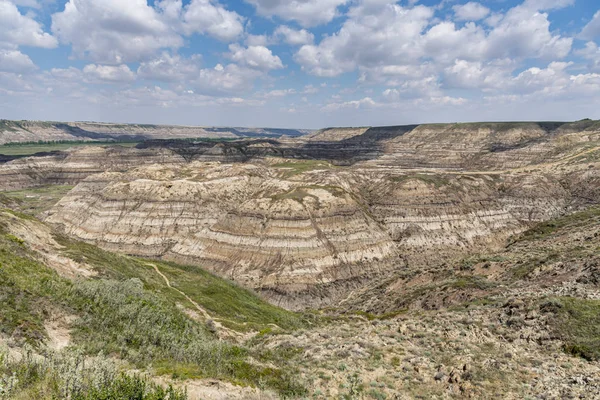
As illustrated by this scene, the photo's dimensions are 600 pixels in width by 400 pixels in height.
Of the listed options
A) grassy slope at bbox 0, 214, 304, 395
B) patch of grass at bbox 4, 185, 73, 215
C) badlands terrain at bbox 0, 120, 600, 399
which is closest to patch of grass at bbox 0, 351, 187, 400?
badlands terrain at bbox 0, 120, 600, 399

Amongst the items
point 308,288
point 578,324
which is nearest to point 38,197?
point 308,288

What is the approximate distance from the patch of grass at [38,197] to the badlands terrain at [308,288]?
8.44 m

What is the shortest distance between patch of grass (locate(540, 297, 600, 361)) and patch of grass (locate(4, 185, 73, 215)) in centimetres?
14382

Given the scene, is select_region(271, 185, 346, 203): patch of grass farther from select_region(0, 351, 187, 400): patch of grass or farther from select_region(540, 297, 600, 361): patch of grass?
select_region(0, 351, 187, 400): patch of grass

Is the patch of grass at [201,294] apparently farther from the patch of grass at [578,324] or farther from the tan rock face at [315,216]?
the patch of grass at [578,324]

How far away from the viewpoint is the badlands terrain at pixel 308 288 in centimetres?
1511

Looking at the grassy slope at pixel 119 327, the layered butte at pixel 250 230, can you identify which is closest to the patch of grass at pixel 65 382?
the grassy slope at pixel 119 327

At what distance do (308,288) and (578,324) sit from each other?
5166 cm

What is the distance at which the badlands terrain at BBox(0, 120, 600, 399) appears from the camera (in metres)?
15.1

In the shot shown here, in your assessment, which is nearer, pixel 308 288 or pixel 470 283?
pixel 470 283

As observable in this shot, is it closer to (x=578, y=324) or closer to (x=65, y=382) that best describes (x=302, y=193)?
(x=578, y=324)

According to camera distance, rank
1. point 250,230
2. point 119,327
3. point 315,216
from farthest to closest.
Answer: point 315,216 → point 250,230 → point 119,327

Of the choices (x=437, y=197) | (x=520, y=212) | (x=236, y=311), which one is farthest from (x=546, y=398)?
(x=520, y=212)

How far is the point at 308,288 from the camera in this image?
225ft
